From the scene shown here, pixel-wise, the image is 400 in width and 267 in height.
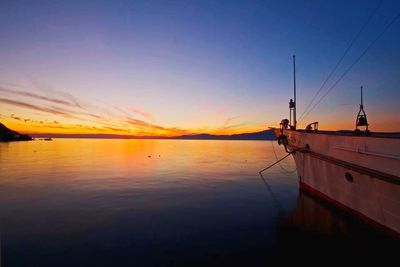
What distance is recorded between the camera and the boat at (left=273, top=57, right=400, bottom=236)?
31.4 ft

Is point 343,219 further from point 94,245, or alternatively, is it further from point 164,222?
point 94,245

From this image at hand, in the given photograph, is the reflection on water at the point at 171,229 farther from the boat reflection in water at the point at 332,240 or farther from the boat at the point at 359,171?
the boat at the point at 359,171

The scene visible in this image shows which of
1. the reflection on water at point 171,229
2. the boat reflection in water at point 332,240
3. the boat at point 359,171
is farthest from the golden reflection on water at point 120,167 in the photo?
the boat reflection in water at point 332,240

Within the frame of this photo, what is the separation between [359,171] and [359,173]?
278mm

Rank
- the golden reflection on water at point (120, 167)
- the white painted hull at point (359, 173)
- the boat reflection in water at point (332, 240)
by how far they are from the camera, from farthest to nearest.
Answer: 1. the golden reflection on water at point (120, 167)
2. the white painted hull at point (359, 173)
3. the boat reflection in water at point (332, 240)

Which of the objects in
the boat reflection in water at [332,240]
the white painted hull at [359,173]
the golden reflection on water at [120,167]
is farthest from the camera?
the golden reflection on water at [120,167]

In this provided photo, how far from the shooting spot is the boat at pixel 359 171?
956 centimetres

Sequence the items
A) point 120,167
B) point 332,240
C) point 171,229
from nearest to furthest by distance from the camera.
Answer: point 332,240 → point 171,229 → point 120,167

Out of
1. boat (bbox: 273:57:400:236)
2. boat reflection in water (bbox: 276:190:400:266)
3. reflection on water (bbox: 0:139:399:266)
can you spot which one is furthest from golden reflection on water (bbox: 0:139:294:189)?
boat reflection in water (bbox: 276:190:400:266)

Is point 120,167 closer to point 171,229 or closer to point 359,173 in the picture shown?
point 171,229

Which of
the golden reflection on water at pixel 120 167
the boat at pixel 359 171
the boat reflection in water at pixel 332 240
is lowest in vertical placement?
the golden reflection on water at pixel 120 167

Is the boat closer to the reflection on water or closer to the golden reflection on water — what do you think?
the reflection on water

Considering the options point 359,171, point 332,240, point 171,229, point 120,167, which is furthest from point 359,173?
point 120,167

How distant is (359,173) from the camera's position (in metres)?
11.4
